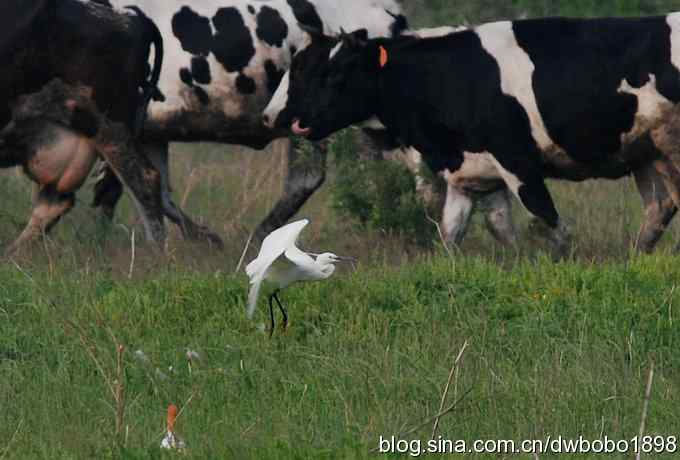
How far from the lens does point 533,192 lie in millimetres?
10867

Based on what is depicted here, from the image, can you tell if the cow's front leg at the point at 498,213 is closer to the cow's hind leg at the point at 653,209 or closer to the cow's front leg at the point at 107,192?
the cow's hind leg at the point at 653,209

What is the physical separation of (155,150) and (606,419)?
21.3ft

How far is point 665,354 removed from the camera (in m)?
8.00

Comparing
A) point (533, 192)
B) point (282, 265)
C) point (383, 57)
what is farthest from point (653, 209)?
point (282, 265)

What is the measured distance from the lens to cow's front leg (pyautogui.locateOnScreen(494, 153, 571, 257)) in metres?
10.9

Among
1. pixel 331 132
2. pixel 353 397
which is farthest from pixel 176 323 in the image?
pixel 331 132

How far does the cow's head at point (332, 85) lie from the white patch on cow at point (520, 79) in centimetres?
102

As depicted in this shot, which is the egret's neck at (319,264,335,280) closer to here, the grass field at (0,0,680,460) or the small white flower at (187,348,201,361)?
the grass field at (0,0,680,460)

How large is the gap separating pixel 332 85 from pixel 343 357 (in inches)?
167

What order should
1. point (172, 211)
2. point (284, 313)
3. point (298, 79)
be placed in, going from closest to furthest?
point (284, 313) → point (298, 79) → point (172, 211)

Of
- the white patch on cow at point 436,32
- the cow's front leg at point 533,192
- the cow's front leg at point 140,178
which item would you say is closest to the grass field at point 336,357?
the cow's front leg at point 140,178

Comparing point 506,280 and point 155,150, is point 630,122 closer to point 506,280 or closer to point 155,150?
point 506,280

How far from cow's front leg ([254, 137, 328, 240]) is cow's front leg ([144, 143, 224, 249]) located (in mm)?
665

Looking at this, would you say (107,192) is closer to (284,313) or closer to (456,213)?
(456,213)
